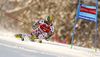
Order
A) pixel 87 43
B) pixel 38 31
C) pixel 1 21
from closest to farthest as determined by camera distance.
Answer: pixel 38 31, pixel 87 43, pixel 1 21

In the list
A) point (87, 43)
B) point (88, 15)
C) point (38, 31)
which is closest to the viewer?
point (88, 15)

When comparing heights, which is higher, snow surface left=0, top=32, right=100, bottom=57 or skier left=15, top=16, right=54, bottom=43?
skier left=15, top=16, right=54, bottom=43

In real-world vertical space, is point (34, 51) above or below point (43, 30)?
below

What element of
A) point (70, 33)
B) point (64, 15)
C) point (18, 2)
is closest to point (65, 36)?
point (70, 33)

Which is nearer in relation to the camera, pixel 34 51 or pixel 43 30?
pixel 34 51

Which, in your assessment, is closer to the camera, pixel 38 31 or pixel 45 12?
pixel 38 31

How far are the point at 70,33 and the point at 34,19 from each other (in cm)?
275

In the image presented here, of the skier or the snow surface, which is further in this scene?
the skier

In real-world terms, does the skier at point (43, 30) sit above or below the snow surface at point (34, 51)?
above

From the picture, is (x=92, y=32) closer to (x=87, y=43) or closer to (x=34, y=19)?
(x=87, y=43)

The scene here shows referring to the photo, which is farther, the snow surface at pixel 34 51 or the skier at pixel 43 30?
the skier at pixel 43 30

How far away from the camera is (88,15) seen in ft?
14.4

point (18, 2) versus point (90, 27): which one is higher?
point (18, 2)

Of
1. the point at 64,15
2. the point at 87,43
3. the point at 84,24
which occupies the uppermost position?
the point at 64,15
